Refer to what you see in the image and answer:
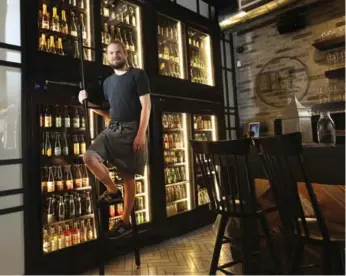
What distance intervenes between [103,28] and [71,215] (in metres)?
2.17

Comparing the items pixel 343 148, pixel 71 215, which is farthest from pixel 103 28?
pixel 343 148

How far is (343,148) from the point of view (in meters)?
1.49

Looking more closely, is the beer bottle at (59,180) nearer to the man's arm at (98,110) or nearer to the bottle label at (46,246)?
the bottle label at (46,246)

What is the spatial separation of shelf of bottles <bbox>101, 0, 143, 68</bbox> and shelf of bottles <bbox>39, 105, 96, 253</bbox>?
1049 millimetres

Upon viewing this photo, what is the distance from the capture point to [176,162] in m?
4.21

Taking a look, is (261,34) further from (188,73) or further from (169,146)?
(169,146)

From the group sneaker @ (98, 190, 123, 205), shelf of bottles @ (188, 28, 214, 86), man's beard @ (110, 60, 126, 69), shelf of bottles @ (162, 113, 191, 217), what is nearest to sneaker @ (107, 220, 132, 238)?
sneaker @ (98, 190, 123, 205)

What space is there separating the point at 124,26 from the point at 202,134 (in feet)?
6.73

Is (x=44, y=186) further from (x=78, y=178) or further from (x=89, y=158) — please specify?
(x=89, y=158)

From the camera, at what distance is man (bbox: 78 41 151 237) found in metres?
2.36

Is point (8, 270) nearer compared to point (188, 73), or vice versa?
point (8, 270)

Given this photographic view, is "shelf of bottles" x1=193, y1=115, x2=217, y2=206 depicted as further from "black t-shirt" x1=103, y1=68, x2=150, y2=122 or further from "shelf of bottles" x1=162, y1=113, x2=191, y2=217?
"black t-shirt" x1=103, y1=68, x2=150, y2=122

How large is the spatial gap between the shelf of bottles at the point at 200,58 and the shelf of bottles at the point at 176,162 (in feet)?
2.97

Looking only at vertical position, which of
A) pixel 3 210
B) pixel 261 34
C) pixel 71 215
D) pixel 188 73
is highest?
pixel 261 34
